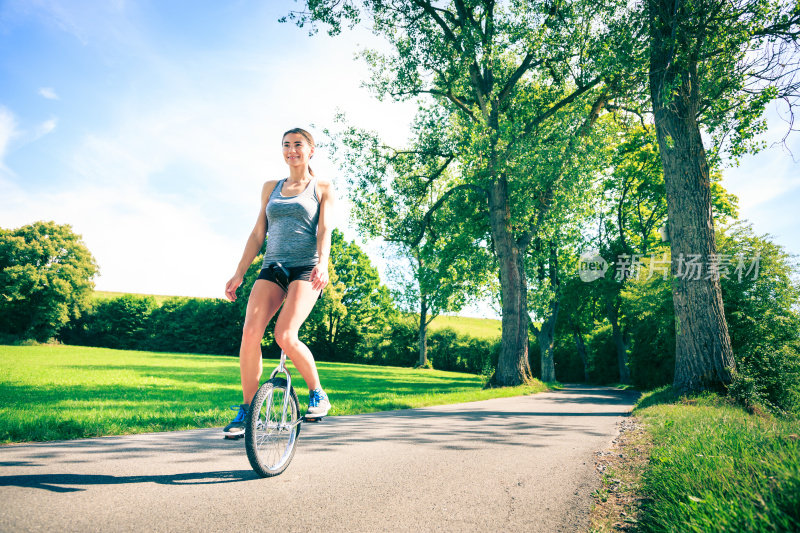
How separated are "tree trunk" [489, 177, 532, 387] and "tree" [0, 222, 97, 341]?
51566 millimetres

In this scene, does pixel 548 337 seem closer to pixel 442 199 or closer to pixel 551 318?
pixel 551 318

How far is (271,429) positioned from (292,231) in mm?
1636

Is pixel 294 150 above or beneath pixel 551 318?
above

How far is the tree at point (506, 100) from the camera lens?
1328 cm

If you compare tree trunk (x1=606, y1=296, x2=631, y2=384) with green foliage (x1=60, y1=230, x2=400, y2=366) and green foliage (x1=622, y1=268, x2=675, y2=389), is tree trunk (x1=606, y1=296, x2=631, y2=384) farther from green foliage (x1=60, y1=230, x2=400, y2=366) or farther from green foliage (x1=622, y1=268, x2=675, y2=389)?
green foliage (x1=60, y1=230, x2=400, y2=366)

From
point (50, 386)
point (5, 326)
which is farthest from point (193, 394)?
point (5, 326)

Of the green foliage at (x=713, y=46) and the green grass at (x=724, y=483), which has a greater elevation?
the green foliage at (x=713, y=46)

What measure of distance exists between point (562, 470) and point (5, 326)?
60663 mm

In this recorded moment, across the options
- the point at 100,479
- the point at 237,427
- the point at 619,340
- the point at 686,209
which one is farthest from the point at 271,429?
the point at 619,340

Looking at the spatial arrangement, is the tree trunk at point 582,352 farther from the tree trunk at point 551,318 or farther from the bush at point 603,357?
the tree trunk at point 551,318

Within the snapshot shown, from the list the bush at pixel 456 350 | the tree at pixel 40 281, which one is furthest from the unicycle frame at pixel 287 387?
the tree at pixel 40 281

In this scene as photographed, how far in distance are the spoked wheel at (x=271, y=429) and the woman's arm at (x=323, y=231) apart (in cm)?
93

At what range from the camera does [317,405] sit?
3617 millimetres

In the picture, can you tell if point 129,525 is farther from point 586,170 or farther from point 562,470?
point 586,170
